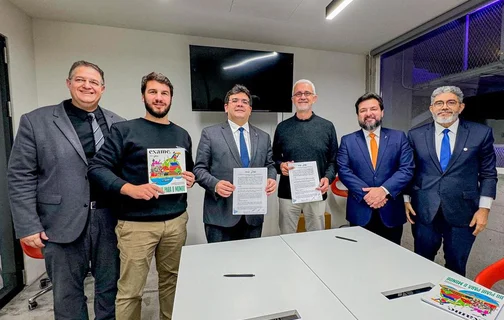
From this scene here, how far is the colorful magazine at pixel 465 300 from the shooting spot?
2.92 feet

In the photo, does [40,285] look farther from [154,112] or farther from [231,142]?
[231,142]

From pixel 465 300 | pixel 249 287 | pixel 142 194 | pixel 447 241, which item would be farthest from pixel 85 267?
pixel 447 241

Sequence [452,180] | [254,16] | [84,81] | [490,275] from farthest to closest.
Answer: [254,16] < [452,180] < [84,81] < [490,275]

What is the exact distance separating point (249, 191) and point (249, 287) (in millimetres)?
639

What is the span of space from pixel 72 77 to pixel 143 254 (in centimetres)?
121

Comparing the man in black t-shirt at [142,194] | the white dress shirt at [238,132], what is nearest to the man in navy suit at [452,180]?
the white dress shirt at [238,132]

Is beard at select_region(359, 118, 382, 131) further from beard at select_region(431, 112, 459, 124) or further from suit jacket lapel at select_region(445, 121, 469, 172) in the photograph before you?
suit jacket lapel at select_region(445, 121, 469, 172)

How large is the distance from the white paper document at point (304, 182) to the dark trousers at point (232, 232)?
38 cm

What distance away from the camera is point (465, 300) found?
0.95 meters

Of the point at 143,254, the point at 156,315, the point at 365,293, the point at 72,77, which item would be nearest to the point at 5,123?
the point at 72,77

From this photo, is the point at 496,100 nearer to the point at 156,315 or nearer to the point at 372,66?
the point at 372,66

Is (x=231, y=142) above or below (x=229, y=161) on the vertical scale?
above

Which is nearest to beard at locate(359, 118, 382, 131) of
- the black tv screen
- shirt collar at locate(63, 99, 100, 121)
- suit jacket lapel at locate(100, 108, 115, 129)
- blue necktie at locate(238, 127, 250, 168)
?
blue necktie at locate(238, 127, 250, 168)

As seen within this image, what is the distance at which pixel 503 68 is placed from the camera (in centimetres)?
236
